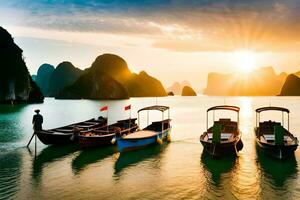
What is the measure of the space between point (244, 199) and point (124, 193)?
279 inches

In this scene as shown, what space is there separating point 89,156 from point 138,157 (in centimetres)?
461

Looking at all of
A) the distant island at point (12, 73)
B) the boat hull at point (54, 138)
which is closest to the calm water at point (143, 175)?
the boat hull at point (54, 138)

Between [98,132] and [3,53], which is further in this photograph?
[3,53]

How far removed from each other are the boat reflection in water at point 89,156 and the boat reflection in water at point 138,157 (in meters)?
1.75

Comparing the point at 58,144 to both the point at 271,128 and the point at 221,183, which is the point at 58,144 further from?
the point at 271,128

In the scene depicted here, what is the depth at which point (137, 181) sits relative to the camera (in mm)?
21859

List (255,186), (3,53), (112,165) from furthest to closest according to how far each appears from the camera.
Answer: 1. (3,53)
2. (112,165)
3. (255,186)

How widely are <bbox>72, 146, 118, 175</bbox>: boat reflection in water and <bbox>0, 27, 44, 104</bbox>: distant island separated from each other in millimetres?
116112

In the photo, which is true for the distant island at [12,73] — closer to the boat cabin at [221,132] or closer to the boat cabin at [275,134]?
the boat cabin at [221,132]

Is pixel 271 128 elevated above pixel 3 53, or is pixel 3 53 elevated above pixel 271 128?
pixel 3 53

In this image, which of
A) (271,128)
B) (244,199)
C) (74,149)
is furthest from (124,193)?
(271,128)

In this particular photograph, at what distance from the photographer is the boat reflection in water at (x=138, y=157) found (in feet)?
86.3

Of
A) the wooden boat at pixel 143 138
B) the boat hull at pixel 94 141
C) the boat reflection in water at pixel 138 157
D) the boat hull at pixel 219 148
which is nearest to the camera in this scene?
the boat reflection in water at pixel 138 157

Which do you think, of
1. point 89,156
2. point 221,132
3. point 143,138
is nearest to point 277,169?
point 221,132
